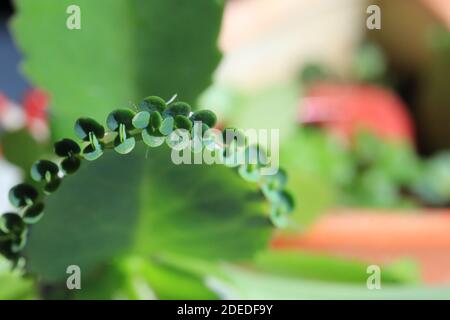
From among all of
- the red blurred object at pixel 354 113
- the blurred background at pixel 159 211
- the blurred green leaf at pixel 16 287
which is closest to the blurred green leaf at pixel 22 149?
the blurred background at pixel 159 211

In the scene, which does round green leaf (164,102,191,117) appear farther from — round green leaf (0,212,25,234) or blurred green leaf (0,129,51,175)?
blurred green leaf (0,129,51,175)

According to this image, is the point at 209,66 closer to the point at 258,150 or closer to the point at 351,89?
the point at 258,150

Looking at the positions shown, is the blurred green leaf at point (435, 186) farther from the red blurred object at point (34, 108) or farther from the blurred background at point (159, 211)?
the red blurred object at point (34, 108)

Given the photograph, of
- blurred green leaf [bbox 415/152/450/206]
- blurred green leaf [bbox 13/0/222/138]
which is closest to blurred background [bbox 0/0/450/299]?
blurred green leaf [bbox 13/0/222/138]

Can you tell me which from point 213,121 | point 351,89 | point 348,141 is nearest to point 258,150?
point 213,121

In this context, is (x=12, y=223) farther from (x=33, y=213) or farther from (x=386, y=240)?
(x=386, y=240)

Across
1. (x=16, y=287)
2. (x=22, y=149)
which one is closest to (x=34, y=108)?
(x=22, y=149)
